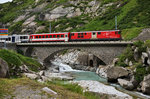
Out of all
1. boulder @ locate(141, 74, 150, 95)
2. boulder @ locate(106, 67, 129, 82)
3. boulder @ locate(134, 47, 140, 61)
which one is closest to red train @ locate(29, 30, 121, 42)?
boulder @ locate(134, 47, 140, 61)

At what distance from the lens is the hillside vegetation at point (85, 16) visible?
55178mm

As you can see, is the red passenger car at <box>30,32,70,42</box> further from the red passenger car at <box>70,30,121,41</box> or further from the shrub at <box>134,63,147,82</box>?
the shrub at <box>134,63,147,82</box>

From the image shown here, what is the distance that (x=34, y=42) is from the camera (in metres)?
46.4

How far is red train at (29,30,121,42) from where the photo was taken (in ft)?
114

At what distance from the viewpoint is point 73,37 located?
39844 mm

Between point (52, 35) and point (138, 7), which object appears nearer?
point (52, 35)

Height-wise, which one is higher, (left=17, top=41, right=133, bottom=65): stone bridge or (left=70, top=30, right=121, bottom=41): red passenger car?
(left=70, top=30, right=121, bottom=41): red passenger car

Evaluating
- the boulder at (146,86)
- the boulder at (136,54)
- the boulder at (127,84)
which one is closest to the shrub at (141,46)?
the boulder at (136,54)

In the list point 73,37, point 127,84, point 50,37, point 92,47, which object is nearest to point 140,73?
point 127,84

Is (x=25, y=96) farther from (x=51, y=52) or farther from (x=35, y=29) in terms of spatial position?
(x=35, y=29)

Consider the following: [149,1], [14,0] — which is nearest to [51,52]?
[149,1]

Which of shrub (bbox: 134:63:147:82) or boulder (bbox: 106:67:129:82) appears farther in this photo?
boulder (bbox: 106:67:129:82)

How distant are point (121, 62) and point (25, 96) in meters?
24.0

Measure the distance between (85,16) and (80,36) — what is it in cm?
4935
